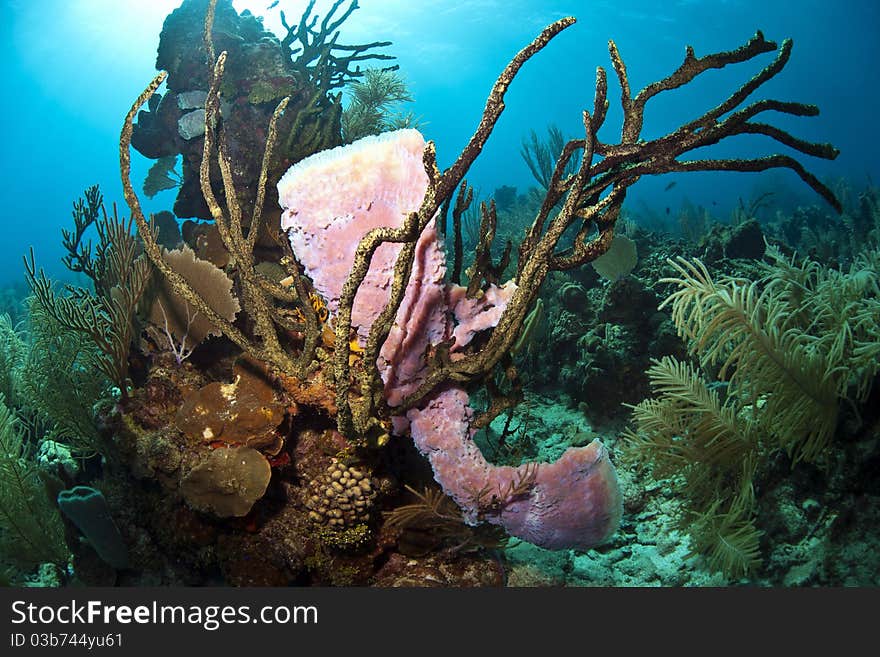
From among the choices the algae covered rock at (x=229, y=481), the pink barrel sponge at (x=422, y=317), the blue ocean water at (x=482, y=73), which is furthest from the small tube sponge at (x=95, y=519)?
the blue ocean water at (x=482, y=73)

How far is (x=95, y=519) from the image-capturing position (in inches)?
111

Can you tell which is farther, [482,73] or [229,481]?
[482,73]

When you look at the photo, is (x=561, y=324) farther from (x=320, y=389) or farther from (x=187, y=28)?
(x=187, y=28)

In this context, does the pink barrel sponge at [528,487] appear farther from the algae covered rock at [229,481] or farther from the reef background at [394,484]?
the algae covered rock at [229,481]

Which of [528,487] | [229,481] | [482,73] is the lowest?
[528,487]

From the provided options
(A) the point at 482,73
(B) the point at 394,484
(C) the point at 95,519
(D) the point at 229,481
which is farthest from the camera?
(A) the point at 482,73

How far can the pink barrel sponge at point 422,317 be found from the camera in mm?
2090

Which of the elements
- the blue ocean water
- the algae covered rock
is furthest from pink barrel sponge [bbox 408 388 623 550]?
the blue ocean water

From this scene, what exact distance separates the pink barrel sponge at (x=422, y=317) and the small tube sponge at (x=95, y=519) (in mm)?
2037

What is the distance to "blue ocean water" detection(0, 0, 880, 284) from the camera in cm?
3669

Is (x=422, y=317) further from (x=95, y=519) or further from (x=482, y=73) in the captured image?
(x=482, y=73)

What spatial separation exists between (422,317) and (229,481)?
1.39m

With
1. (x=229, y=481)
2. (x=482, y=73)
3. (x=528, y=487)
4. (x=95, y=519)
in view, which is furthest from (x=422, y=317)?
(x=482, y=73)

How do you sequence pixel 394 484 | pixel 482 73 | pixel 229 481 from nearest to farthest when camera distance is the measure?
1. pixel 229 481
2. pixel 394 484
3. pixel 482 73
